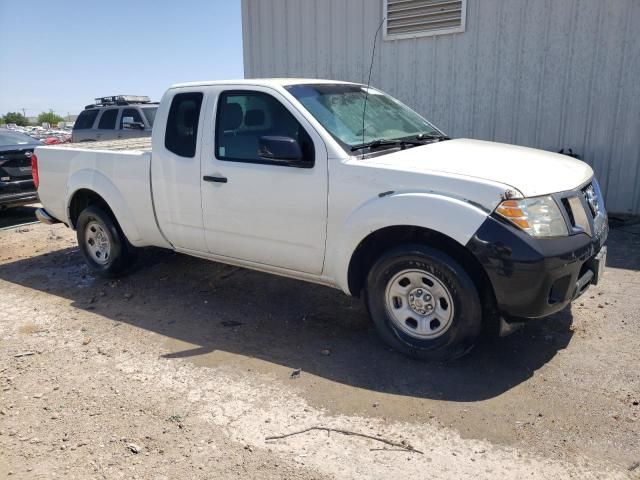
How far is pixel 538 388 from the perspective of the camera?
11.8 feet

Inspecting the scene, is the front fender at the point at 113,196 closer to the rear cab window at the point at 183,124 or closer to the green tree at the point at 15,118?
the rear cab window at the point at 183,124

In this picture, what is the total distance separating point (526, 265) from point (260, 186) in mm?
2095

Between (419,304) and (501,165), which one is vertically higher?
(501,165)

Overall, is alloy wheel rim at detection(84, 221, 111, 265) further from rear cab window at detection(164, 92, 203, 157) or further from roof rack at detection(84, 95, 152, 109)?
roof rack at detection(84, 95, 152, 109)

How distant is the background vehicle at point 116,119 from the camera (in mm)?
12086

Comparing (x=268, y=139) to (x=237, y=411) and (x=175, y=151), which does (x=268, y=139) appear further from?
(x=237, y=411)

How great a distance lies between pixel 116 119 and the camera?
1261 cm

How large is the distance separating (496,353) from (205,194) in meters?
2.67

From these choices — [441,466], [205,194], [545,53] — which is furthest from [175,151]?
[545,53]

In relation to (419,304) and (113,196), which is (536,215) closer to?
(419,304)

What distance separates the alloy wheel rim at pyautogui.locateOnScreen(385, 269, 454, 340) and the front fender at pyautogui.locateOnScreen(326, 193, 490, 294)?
1.20ft

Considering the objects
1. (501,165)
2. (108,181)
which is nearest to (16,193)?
(108,181)

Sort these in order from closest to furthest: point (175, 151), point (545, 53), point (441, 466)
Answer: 1. point (441, 466)
2. point (175, 151)
3. point (545, 53)

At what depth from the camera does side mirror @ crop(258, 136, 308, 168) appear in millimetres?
4020
